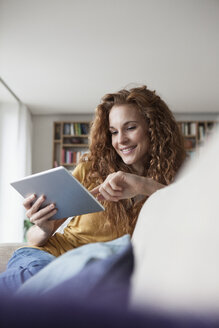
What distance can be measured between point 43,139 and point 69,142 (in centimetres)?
49

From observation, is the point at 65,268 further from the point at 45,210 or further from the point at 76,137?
the point at 76,137

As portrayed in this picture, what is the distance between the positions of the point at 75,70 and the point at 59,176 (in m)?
3.95

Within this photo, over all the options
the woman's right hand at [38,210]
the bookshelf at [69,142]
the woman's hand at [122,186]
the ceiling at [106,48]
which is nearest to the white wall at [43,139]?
the bookshelf at [69,142]

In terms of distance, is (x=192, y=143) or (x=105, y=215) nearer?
(x=105, y=215)

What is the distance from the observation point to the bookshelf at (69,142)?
21.9 feet

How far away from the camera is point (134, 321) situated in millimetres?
333

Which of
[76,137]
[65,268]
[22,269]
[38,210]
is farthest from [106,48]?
[65,268]

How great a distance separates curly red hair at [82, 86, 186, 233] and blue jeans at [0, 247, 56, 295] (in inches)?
18.3

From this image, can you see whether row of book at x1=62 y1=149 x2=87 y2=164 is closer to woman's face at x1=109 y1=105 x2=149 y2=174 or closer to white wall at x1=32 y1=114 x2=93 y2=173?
white wall at x1=32 y1=114 x2=93 y2=173

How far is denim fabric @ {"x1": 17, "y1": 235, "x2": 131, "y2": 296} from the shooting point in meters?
0.43

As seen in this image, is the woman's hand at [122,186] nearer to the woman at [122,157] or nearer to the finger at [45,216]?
the finger at [45,216]

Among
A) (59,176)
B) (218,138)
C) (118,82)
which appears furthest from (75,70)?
(218,138)

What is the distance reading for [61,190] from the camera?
1.17m

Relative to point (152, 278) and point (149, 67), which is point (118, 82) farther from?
point (152, 278)
